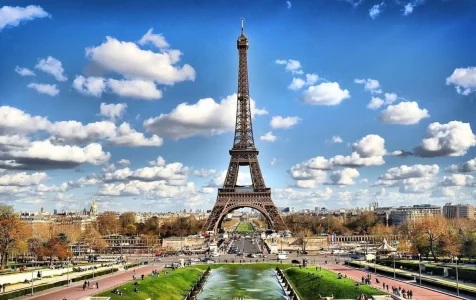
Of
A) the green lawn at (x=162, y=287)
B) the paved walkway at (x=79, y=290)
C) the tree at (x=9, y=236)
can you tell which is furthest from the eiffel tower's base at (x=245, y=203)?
the tree at (x=9, y=236)

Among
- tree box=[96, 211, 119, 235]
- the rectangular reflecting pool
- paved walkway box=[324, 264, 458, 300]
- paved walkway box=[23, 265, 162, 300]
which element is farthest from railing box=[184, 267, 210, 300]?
tree box=[96, 211, 119, 235]

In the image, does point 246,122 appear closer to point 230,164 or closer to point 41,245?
point 230,164

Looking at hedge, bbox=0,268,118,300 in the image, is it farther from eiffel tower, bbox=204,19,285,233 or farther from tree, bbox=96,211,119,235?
tree, bbox=96,211,119,235

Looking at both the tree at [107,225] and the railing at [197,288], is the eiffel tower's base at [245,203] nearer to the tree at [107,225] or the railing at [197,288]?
the railing at [197,288]

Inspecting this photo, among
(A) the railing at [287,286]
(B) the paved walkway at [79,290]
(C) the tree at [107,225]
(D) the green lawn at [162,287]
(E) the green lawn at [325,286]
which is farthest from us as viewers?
(C) the tree at [107,225]

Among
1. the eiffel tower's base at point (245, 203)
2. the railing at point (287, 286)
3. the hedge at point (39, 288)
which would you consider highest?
the eiffel tower's base at point (245, 203)

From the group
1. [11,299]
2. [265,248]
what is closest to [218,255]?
[265,248]

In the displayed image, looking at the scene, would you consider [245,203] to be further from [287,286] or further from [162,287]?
[162,287]

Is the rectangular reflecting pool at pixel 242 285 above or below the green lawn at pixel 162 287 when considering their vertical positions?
below
